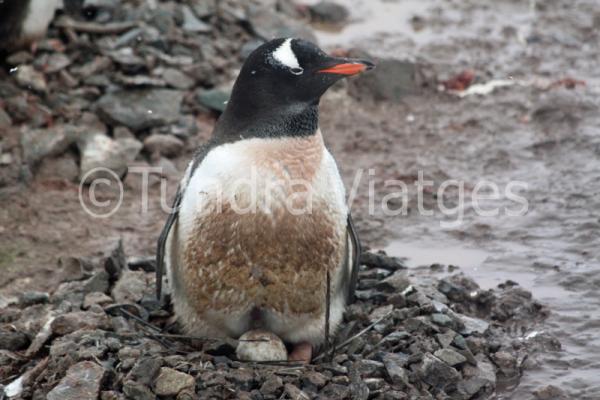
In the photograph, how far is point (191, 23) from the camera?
328 inches

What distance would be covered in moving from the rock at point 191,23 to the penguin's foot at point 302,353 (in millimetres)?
4170

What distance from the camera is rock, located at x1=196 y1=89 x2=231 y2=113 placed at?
7602mm

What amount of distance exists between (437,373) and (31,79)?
409 cm

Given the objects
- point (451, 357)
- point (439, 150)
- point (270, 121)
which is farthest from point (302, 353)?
point (439, 150)

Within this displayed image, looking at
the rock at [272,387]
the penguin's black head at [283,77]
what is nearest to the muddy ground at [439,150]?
the rock at [272,387]

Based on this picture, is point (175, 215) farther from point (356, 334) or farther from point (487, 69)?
point (487, 69)

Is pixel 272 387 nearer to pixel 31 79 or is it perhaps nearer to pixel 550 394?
pixel 550 394

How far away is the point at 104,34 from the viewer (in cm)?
799

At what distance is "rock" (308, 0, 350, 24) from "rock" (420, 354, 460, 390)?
538 centimetres

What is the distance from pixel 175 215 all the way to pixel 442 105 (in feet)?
12.3

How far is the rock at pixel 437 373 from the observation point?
177 inches

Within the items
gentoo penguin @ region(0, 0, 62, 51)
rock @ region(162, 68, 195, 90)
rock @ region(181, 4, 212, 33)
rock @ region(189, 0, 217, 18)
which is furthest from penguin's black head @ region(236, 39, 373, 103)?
rock @ region(189, 0, 217, 18)

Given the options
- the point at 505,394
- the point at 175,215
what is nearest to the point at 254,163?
the point at 175,215

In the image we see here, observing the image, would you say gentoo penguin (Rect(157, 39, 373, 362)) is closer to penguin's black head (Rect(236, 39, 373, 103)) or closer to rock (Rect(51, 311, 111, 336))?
penguin's black head (Rect(236, 39, 373, 103))
